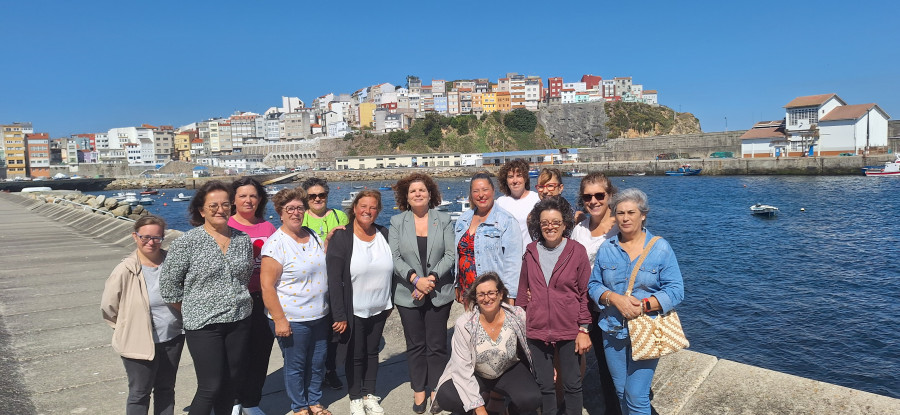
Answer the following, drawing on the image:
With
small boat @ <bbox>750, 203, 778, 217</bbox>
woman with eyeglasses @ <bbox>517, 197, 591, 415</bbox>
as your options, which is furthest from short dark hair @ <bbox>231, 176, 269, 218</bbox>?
small boat @ <bbox>750, 203, 778, 217</bbox>

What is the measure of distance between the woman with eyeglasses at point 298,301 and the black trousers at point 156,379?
0.65m

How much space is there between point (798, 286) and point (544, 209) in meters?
17.7

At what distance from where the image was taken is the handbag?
331cm

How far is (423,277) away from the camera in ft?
13.7

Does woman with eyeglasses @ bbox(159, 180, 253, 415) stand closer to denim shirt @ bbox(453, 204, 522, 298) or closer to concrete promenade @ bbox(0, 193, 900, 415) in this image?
concrete promenade @ bbox(0, 193, 900, 415)

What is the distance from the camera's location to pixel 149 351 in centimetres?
344

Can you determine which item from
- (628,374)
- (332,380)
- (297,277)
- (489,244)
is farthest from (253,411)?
(628,374)

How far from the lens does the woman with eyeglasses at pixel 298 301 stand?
12.5 feet

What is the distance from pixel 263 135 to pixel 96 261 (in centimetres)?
14301

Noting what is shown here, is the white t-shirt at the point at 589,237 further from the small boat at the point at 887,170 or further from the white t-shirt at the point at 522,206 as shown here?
the small boat at the point at 887,170

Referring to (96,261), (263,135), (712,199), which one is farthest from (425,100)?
(96,261)

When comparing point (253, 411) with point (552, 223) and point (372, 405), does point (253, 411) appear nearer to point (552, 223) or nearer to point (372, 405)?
point (372, 405)

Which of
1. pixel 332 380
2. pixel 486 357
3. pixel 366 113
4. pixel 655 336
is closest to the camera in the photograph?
pixel 655 336

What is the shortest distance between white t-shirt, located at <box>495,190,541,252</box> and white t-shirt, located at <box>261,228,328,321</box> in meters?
1.65
